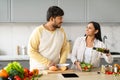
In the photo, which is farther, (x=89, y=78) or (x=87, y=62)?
(x=87, y=62)

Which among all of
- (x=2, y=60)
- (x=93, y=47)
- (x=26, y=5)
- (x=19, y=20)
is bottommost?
(x=2, y=60)

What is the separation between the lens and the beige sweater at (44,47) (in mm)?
2865

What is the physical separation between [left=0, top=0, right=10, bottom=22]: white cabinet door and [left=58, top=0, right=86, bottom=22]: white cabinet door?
3.00ft

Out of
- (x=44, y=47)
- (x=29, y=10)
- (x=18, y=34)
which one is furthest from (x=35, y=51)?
(x=18, y=34)

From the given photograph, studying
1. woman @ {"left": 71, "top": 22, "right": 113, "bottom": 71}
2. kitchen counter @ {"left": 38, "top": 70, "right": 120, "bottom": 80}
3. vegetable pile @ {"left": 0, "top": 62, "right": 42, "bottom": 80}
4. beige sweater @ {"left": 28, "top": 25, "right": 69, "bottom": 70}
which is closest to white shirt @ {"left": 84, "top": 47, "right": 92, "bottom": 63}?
woman @ {"left": 71, "top": 22, "right": 113, "bottom": 71}

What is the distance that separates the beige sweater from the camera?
2.87 metres

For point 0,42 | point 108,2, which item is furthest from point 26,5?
point 108,2

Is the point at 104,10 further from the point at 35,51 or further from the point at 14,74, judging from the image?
the point at 14,74

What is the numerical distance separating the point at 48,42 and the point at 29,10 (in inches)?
60.3

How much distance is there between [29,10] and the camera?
4277mm

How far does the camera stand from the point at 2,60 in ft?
13.2

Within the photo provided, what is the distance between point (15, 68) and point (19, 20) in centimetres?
231

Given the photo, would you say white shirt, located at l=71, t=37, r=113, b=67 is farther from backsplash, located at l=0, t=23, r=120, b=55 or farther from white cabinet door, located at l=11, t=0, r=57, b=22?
backsplash, located at l=0, t=23, r=120, b=55

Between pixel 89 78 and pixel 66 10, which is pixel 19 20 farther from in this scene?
pixel 89 78
